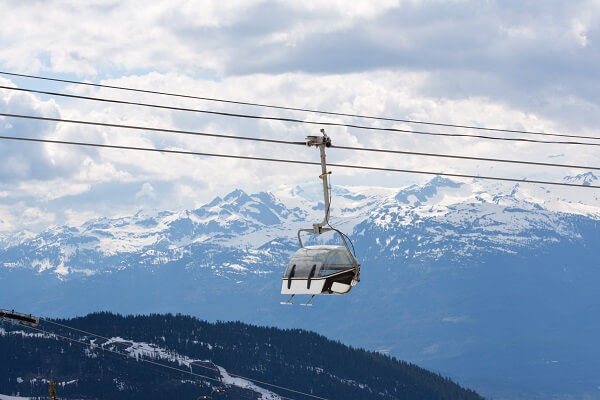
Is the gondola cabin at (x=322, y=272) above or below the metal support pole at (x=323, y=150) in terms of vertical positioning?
below

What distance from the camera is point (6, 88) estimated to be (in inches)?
1529

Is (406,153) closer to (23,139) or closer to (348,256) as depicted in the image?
(348,256)

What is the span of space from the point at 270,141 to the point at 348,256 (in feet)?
16.7

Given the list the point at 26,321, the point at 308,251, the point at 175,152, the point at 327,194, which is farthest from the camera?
the point at 26,321

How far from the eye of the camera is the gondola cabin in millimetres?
39719

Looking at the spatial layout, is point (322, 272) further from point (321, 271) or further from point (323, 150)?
point (323, 150)

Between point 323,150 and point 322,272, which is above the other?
point 323,150

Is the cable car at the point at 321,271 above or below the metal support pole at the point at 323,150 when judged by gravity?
below

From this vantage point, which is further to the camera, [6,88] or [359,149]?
[359,149]

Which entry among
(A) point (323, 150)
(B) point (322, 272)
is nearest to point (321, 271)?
(B) point (322, 272)

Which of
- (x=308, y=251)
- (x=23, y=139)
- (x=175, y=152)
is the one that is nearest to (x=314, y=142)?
(x=308, y=251)

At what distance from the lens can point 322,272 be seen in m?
39.9

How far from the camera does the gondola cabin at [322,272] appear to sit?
39719 mm

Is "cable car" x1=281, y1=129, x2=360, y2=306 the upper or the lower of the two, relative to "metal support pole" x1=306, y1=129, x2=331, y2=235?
lower
